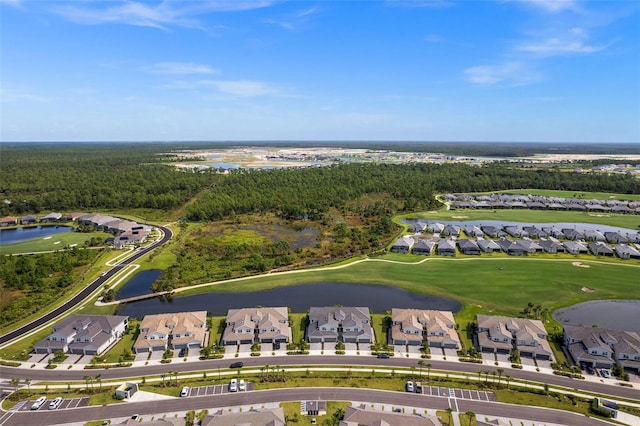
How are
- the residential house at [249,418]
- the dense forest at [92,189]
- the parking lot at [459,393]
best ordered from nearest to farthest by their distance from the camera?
the residential house at [249,418]
the parking lot at [459,393]
the dense forest at [92,189]

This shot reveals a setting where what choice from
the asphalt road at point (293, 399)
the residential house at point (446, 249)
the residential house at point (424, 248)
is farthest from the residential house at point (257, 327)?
the residential house at point (446, 249)

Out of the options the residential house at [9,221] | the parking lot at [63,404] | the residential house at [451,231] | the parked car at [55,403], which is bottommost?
the parking lot at [63,404]

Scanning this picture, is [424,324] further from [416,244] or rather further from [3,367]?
[3,367]

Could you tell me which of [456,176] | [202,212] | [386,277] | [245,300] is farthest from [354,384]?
[456,176]

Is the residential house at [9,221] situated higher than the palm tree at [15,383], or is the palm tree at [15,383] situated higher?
the residential house at [9,221]

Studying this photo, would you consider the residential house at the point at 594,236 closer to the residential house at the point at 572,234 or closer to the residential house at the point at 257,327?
the residential house at the point at 572,234

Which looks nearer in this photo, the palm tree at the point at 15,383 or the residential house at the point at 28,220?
the palm tree at the point at 15,383

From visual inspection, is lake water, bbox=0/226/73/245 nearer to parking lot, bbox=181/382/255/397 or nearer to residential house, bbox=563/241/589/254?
parking lot, bbox=181/382/255/397
